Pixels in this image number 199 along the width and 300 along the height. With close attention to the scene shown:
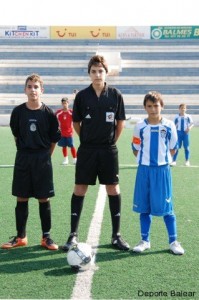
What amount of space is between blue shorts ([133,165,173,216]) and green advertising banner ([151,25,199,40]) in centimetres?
5287

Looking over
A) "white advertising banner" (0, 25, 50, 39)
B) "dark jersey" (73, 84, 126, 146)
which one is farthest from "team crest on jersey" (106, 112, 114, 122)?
"white advertising banner" (0, 25, 50, 39)

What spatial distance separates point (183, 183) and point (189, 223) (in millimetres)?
3068

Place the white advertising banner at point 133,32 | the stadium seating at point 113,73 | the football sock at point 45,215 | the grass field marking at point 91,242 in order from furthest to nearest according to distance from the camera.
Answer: the white advertising banner at point 133,32, the stadium seating at point 113,73, the football sock at point 45,215, the grass field marking at point 91,242

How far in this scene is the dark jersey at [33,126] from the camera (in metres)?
4.28

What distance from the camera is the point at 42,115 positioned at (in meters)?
4.32

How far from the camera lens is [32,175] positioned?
4.35m

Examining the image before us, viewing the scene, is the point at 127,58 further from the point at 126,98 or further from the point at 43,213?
the point at 43,213

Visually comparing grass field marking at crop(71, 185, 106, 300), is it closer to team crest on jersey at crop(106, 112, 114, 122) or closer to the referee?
the referee

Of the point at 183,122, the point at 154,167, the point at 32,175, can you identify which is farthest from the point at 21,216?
the point at 183,122

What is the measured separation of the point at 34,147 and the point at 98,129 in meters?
0.65

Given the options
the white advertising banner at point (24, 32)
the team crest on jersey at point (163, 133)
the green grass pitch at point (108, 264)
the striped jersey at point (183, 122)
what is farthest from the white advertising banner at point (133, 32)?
the team crest on jersey at point (163, 133)

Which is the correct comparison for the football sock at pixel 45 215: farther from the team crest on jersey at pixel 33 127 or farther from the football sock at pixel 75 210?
the team crest on jersey at pixel 33 127

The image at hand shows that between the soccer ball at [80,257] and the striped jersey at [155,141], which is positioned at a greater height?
the striped jersey at [155,141]

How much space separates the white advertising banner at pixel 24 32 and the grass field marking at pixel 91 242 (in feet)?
166
